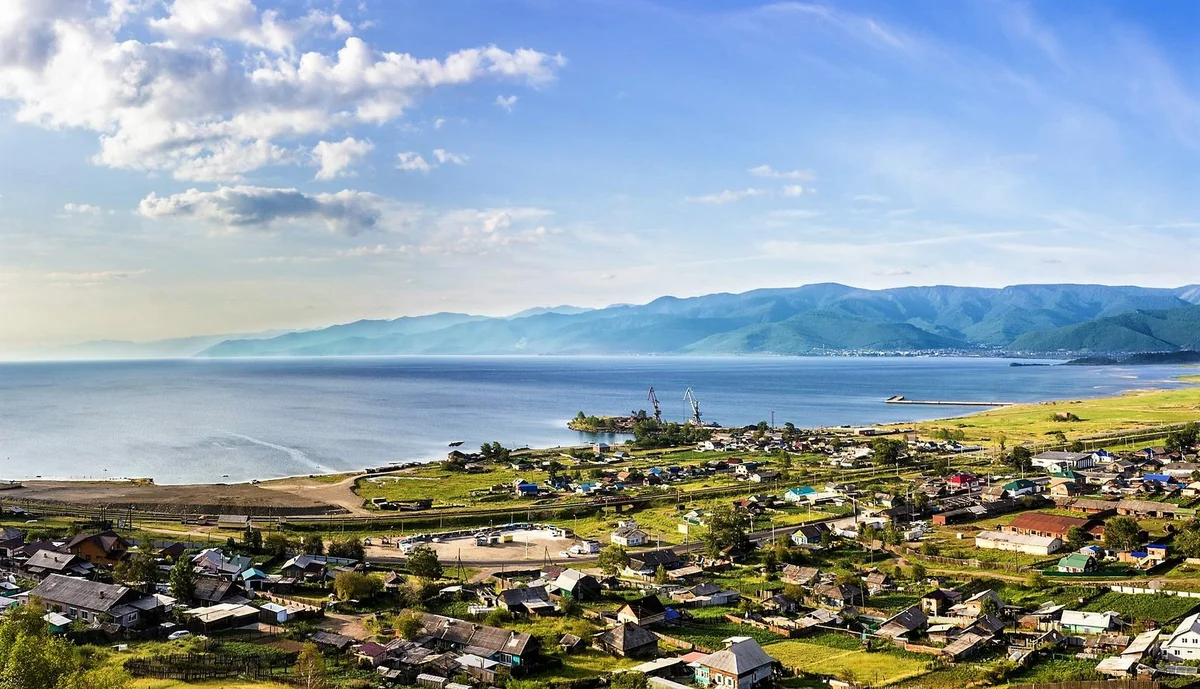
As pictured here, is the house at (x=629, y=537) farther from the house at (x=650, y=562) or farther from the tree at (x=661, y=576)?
the tree at (x=661, y=576)

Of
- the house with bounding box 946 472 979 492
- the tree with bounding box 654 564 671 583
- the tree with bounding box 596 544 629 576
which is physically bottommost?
the house with bounding box 946 472 979 492

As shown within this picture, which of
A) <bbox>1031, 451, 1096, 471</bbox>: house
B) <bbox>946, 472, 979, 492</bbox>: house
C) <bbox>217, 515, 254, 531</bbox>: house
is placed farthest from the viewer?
<bbox>1031, 451, 1096, 471</bbox>: house

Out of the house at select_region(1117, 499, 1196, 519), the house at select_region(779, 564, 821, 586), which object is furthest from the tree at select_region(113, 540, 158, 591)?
the house at select_region(1117, 499, 1196, 519)

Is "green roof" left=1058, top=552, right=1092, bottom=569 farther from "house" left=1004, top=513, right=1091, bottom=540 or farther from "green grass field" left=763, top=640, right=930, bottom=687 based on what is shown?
"green grass field" left=763, top=640, right=930, bottom=687

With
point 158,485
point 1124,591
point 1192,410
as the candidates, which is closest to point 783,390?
point 1192,410

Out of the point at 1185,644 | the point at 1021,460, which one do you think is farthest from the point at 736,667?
the point at 1021,460

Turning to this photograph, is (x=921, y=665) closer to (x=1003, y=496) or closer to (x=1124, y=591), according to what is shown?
(x=1124, y=591)
